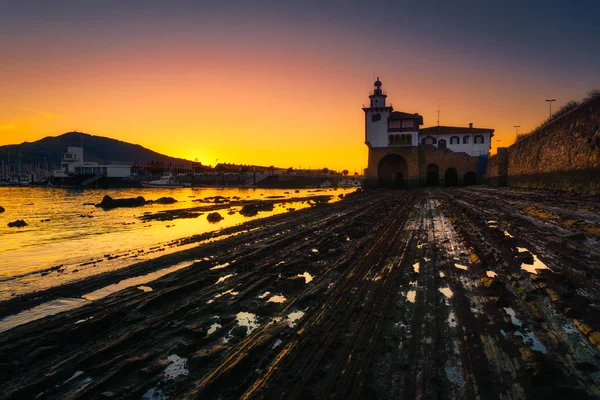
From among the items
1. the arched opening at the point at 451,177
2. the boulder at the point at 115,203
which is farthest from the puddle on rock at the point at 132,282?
the arched opening at the point at 451,177

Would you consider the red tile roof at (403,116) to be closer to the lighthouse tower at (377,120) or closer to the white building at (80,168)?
the lighthouse tower at (377,120)

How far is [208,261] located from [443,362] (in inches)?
245

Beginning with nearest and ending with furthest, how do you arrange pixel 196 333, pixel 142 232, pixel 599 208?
pixel 196 333, pixel 599 208, pixel 142 232

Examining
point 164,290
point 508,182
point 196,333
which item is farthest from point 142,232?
point 508,182

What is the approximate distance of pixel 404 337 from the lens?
149 inches

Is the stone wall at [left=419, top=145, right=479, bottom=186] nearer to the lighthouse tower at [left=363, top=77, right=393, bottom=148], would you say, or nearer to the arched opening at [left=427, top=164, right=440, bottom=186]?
the arched opening at [left=427, top=164, right=440, bottom=186]

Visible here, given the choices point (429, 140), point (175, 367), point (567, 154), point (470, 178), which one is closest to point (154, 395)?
point (175, 367)

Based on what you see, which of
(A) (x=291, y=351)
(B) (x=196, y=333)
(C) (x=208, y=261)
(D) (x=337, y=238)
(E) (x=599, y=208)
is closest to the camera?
(A) (x=291, y=351)

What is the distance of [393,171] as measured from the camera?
68.5 meters

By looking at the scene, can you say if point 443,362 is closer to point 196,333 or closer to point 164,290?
point 196,333

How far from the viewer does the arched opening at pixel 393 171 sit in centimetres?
6688

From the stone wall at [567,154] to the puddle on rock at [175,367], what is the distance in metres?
19.6

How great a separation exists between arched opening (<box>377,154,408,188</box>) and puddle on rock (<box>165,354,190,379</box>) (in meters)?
65.2

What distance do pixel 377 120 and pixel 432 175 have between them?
61.2 ft
